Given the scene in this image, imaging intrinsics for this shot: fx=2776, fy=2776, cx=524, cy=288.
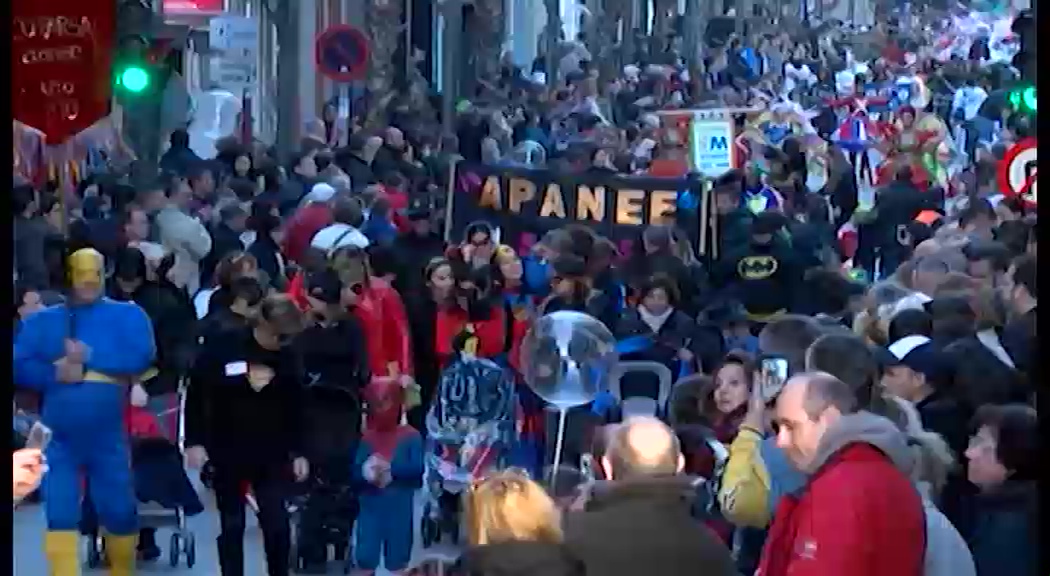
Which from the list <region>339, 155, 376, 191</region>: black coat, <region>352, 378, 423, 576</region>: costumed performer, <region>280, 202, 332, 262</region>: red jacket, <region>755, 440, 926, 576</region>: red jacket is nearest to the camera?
<region>755, 440, 926, 576</region>: red jacket

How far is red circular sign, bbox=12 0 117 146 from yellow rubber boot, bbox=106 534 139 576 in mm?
1917

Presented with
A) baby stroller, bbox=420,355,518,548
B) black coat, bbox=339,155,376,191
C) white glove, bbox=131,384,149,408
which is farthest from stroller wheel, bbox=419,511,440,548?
black coat, bbox=339,155,376,191

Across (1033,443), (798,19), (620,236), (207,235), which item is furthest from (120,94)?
(798,19)

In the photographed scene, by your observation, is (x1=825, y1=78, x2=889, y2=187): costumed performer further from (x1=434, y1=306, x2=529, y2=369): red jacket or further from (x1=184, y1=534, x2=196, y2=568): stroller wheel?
(x1=184, y1=534, x2=196, y2=568): stroller wheel

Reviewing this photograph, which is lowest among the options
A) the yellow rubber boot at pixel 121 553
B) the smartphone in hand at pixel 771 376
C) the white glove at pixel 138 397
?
the yellow rubber boot at pixel 121 553

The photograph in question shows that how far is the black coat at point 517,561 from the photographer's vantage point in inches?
278

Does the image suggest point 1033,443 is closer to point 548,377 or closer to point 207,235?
point 548,377

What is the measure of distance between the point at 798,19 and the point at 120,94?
230ft

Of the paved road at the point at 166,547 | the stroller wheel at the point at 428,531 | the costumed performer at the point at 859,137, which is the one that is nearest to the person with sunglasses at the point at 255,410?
the paved road at the point at 166,547

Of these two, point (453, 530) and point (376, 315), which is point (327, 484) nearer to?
point (453, 530)

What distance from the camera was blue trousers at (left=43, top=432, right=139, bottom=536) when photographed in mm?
11320

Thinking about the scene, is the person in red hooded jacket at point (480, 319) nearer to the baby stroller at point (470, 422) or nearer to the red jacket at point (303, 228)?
the baby stroller at point (470, 422)

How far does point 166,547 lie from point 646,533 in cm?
608

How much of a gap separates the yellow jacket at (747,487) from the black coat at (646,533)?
1.60 m
